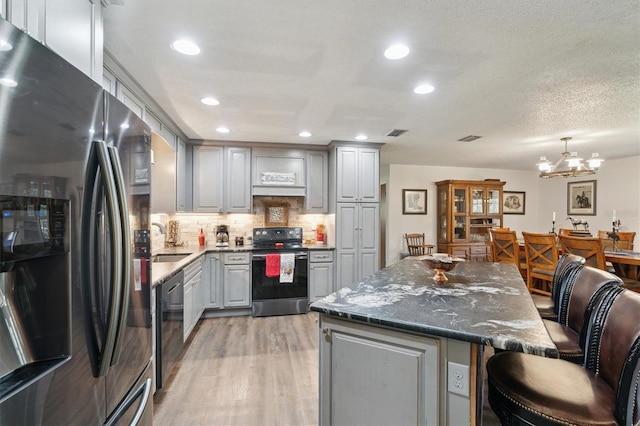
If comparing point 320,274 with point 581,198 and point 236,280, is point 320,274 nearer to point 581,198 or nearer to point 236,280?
point 236,280

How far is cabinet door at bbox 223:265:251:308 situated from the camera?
3.93m

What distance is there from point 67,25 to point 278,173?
3.24m

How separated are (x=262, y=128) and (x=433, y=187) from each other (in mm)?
4293

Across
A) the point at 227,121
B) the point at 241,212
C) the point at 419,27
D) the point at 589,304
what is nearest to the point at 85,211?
the point at 419,27

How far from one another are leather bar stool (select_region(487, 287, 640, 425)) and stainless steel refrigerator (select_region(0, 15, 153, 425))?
1578 millimetres

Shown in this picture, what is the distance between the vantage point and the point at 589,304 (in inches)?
61.7

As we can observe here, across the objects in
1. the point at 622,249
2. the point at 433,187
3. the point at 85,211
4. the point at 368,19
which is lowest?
the point at 622,249

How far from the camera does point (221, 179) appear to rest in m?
4.22

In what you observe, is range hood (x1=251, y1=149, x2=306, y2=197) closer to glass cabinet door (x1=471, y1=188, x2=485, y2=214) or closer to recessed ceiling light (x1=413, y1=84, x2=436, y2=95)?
recessed ceiling light (x1=413, y1=84, x2=436, y2=95)

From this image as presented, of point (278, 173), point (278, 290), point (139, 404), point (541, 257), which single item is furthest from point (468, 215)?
point (139, 404)

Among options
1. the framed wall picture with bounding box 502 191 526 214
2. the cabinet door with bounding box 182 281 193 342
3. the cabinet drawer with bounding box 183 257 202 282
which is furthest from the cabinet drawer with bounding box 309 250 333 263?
the framed wall picture with bounding box 502 191 526 214

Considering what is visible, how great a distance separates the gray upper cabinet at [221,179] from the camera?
13.6ft

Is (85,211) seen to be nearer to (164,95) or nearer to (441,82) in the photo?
(164,95)

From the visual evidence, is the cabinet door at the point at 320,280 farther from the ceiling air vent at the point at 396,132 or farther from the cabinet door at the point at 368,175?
the ceiling air vent at the point at 396,132
